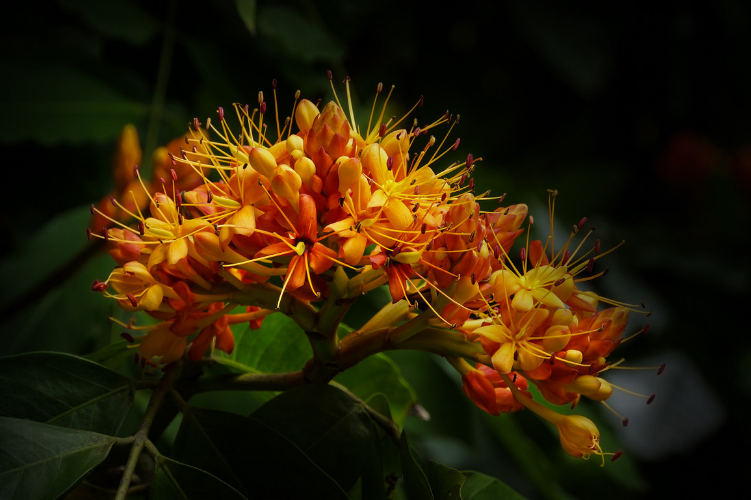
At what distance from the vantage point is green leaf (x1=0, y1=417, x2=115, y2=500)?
0.68 meters

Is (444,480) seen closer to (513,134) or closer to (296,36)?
(296,36)

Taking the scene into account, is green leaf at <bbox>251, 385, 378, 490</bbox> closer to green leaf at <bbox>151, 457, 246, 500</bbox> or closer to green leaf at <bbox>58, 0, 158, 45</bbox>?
green leaf at <bbox>151, 457, 246, 500</bbox>

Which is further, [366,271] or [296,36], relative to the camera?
[296,36]

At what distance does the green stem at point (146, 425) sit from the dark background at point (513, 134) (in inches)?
19.4

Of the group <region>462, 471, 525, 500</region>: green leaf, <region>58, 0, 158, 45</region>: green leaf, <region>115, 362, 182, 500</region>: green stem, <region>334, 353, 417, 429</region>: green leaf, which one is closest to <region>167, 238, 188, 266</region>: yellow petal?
<region>115, 362, 182, 500</region>: green stem

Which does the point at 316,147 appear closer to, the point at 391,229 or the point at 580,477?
the point at 391,229

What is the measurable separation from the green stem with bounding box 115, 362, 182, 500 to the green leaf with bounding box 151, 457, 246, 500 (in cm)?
3

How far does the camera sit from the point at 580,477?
2.41 metres

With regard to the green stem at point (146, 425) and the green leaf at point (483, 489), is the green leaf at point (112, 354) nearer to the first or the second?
the green stem at point (146, 425)

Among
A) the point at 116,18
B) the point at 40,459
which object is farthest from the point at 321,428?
the point at 116,18

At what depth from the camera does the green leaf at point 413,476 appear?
72cm

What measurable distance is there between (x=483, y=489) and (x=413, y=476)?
152 millimetres

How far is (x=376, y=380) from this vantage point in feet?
3.19

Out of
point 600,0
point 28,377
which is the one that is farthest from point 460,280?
point 600,0
